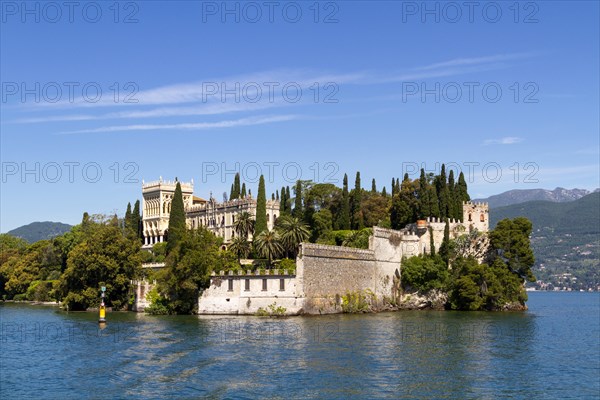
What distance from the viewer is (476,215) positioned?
80312 millimetres

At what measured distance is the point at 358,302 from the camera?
228 feet

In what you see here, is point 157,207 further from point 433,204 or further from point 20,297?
point 433,204

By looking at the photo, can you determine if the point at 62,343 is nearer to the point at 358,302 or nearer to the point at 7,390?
the point at 7,390

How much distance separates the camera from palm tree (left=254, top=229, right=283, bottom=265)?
7444 cm

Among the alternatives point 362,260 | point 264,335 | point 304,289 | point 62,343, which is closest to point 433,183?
point 362,260

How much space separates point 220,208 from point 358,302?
39084mm

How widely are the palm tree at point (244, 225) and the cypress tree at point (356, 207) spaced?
42.9 feet

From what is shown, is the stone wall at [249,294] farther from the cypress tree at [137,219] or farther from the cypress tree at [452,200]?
the cypress tree at [137,219]

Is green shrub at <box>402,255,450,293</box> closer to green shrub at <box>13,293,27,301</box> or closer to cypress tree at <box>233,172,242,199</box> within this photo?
cypress tree at <box>233,172,242,199</box>

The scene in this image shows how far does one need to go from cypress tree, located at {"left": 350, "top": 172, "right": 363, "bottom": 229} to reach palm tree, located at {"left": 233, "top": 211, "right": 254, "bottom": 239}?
515 inches

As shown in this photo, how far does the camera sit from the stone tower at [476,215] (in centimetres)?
7981

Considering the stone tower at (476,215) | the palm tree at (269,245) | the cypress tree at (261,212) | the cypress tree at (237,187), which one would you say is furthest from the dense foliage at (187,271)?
the cypress tree at (237,187)

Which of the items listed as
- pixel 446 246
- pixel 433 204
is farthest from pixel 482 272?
pixel 433 204

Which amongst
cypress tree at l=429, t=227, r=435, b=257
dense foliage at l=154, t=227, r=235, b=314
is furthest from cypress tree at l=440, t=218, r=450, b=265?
dense foliage at l=154, t=227, r=235, b=314
